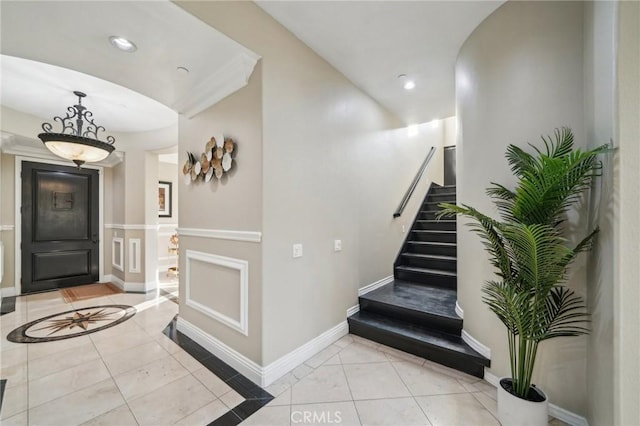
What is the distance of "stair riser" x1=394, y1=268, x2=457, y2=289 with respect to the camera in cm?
322

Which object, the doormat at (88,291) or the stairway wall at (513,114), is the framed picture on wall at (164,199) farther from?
the stairway wall at (513,114)

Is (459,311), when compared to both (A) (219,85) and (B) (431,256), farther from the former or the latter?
(A) (219,85)

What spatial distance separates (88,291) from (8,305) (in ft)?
2.96

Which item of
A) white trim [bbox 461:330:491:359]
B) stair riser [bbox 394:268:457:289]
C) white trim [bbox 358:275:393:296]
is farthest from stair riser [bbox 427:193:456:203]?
white trim [bbox 461:330:491:359]

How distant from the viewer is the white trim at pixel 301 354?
202cm

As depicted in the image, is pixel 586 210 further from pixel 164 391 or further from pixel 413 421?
pixel 164 391

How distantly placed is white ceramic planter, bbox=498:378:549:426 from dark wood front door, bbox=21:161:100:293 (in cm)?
665

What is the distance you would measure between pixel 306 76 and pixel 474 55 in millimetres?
1475

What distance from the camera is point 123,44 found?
1815mm

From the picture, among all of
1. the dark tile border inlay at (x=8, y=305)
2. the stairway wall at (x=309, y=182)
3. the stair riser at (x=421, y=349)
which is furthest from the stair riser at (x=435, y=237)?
the dark tile border inlay at (x=8, y=305)

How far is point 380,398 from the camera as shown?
1842 mm

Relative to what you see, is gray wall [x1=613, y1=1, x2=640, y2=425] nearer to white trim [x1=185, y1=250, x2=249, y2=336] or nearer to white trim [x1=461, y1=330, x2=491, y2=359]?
white trim [x1=461, y1=330, x2=491, y2=359]

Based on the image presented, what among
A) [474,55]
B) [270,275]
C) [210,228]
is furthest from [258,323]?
[474,55]

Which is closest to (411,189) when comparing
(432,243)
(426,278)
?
(432,243)
